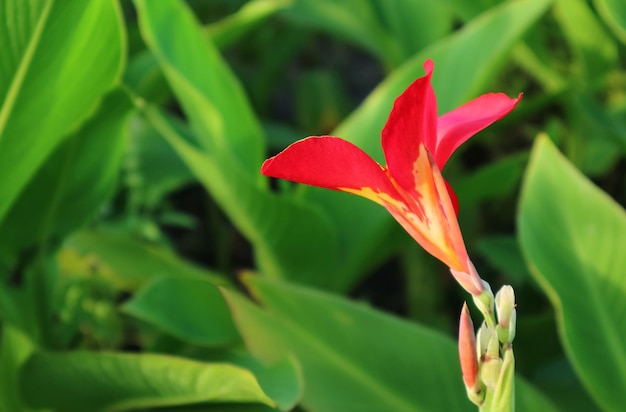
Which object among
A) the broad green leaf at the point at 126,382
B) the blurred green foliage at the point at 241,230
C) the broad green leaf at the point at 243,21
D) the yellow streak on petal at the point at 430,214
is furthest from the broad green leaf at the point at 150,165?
the yellow streak on petal at the point at 430,214

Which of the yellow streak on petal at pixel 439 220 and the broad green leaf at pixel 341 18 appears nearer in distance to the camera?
the yellow streak on petal at pixel 439 220

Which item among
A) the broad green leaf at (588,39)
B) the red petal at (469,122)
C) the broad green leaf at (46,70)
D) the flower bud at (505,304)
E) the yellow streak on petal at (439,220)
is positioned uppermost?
the broad green leaf at (46,70)

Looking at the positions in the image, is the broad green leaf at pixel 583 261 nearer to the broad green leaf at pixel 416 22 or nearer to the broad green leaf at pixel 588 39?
the broad green leaf at pixel 588 39

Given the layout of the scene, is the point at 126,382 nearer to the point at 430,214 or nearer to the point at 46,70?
the point at 46,70

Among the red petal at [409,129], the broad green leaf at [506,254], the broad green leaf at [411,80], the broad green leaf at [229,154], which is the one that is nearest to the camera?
the red petal at [409,129]

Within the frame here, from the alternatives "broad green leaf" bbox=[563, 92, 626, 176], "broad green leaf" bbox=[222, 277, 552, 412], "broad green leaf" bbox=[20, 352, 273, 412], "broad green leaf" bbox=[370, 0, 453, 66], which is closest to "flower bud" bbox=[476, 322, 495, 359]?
"broad green leaf" bbox=[20, 352, 273, 412]

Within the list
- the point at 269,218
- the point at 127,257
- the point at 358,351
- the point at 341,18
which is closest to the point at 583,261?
the point at 358,351

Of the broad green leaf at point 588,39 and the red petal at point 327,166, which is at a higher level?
the red petal at point 327,166

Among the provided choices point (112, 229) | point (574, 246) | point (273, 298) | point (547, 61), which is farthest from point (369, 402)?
point (547, 61)

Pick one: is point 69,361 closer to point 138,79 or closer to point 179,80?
point 179,80
